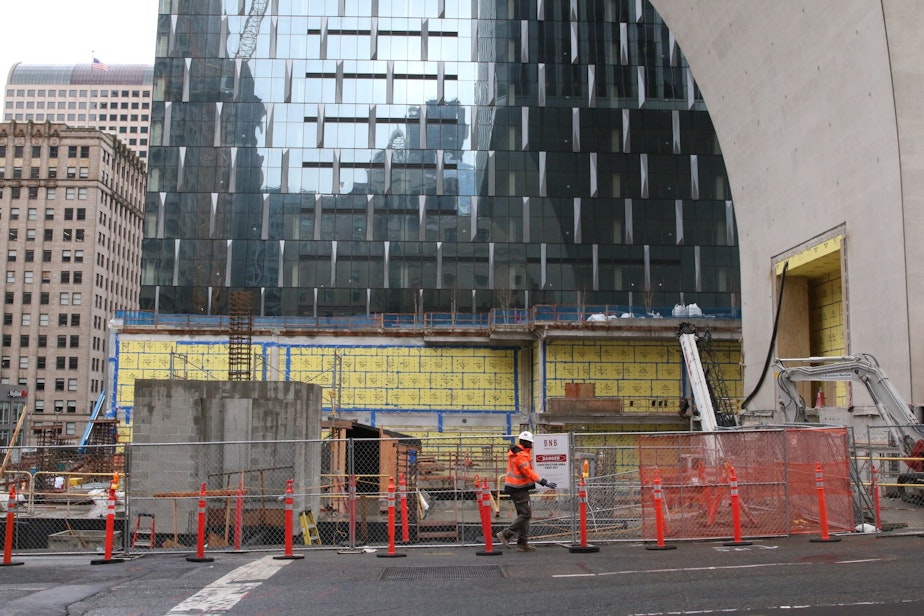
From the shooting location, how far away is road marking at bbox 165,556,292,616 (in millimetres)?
10289

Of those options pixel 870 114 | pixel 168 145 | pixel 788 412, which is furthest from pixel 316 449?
pixel 168 145

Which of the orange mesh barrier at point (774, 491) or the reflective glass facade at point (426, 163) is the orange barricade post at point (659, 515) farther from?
the reflective glass facade at point (426, 163)

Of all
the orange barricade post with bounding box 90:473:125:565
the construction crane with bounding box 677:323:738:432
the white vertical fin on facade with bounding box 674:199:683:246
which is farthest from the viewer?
the white vertical fin on facade with bounding box 674:199:683:246

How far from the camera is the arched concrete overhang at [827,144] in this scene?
25031mm

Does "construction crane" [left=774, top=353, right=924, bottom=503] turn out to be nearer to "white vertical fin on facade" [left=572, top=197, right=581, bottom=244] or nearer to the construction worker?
the construction worker

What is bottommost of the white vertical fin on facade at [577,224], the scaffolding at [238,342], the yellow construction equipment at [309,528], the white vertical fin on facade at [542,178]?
the yellow construction equipment at [309,528]

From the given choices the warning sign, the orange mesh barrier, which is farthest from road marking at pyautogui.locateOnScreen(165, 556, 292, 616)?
the orange mesh barrier

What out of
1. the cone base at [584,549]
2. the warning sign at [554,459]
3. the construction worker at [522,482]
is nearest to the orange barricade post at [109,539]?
the construction worker at [522,482]

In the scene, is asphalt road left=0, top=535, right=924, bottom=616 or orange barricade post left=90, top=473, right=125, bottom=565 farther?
orange barricade post left=90, top=473, right=125, bottom=565

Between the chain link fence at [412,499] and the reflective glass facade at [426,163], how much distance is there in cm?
3637

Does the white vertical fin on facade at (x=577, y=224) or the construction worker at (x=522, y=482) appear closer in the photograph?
the construction worker at (x=522, y=482)

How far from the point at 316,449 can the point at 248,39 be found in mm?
53238

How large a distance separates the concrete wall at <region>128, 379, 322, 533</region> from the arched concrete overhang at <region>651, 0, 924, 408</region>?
16604 millimetres

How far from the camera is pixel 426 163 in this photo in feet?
225
